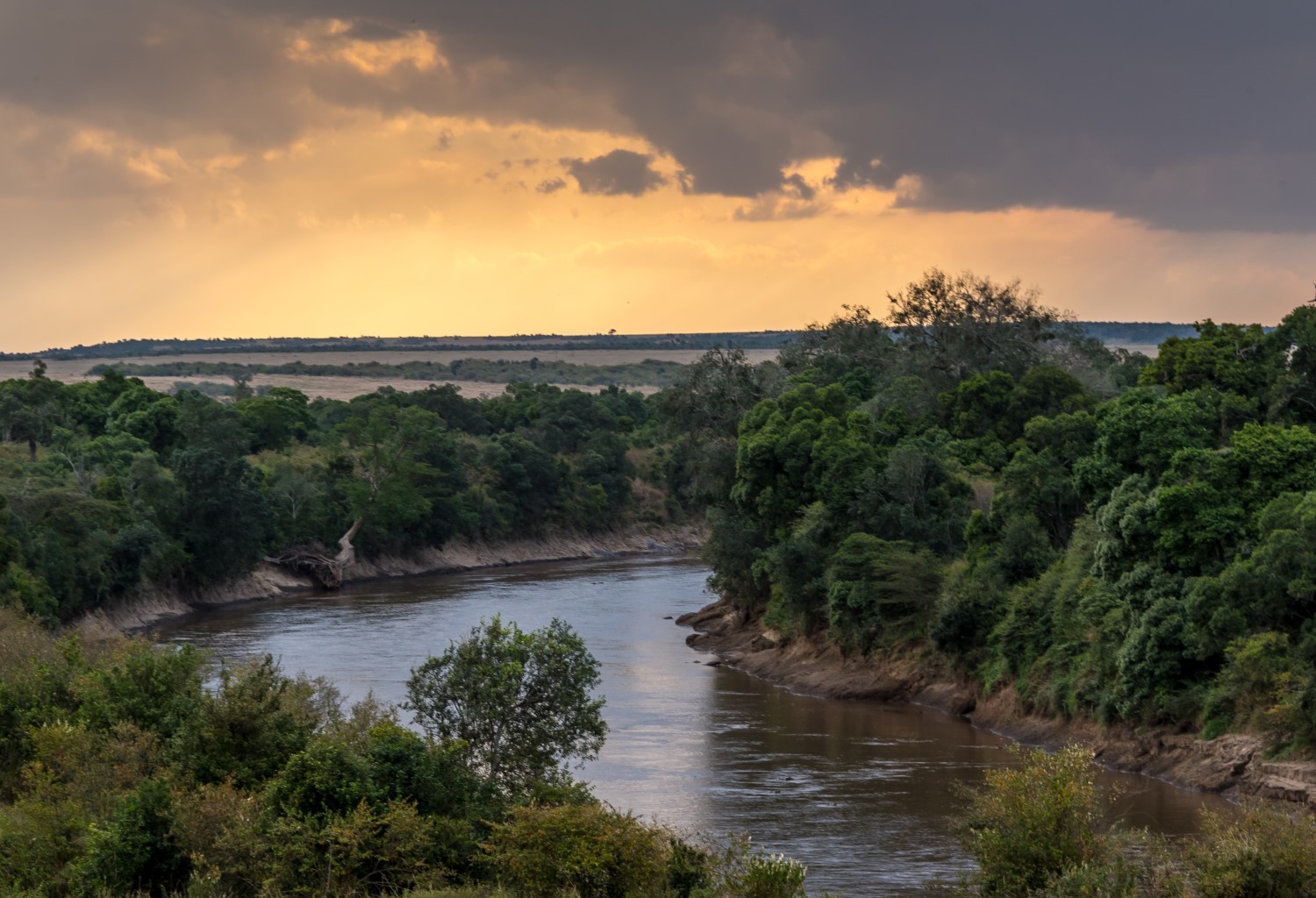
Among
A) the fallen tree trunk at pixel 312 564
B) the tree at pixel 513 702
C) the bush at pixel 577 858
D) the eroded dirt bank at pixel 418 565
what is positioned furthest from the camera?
the fallen tree trunk at pixel 312 564

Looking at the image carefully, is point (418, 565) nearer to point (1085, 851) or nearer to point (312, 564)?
point (312, 564)

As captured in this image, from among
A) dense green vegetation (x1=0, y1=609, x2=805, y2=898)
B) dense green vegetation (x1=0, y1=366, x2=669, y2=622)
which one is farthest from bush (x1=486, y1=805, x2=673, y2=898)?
dense green vegetation (x1=0, y1=366, x2=669, y2=622)

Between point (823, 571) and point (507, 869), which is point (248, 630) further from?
point (507, 869)

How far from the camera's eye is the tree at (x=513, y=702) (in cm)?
3338

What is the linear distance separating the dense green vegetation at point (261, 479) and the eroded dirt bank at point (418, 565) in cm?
89

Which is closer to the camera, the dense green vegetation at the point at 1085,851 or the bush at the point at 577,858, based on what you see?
the bush at the point at 577,858

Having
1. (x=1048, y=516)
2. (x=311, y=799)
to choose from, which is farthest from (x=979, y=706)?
(x=311, y=799)

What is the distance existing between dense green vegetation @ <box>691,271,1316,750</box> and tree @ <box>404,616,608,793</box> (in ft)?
62.2

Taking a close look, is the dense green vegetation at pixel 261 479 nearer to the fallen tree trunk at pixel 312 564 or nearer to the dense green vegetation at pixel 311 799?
the fallen tree trunk at pixel 312 564

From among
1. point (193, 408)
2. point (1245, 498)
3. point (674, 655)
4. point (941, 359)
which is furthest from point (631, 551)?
point (1245, 498)

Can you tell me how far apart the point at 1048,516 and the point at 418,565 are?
61.4 metres

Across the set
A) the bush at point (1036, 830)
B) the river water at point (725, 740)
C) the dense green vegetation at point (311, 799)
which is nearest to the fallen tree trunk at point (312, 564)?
the river water at point (725, 740)

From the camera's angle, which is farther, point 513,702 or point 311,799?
point 513,702

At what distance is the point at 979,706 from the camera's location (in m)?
55.0
